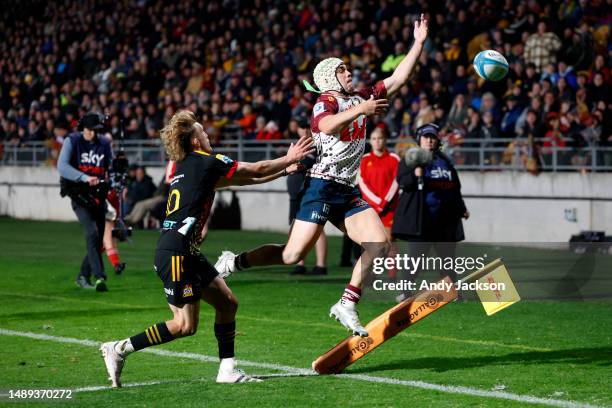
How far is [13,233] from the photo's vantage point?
25.7m

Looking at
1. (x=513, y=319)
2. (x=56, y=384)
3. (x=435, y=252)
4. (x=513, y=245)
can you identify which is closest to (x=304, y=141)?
(x=56, y=384)

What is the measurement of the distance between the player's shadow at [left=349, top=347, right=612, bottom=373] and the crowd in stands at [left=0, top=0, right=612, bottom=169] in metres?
4.57

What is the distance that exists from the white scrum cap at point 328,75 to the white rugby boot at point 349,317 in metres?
1.77

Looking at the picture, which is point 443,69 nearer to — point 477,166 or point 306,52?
point 477,166

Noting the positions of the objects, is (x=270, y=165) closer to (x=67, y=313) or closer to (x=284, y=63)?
(x=67, y=313)

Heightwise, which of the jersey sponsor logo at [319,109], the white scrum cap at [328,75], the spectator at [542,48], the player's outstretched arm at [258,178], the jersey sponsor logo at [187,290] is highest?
the spectator at [542,48]

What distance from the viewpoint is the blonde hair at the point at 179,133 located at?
791cm

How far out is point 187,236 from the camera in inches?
309

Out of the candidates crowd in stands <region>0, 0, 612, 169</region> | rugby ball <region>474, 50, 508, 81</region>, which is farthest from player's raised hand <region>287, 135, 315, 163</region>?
crowd in stands <region>0, 0, 612, 169</region>

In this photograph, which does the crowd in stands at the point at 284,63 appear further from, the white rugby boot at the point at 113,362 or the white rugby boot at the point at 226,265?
the white rugby boot at the point at 113,362

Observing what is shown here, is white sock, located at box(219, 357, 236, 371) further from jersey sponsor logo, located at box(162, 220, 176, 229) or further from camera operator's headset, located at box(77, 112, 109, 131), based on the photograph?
camera operator's headset, located at box(77, 112, 109, 131)

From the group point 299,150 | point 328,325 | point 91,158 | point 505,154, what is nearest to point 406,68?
point 299,150

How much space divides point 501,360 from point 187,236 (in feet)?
9.54

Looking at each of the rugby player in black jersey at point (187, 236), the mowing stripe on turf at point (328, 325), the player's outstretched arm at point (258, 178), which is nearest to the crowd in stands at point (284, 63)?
the mowing stripe on turf at point (328, 325)
